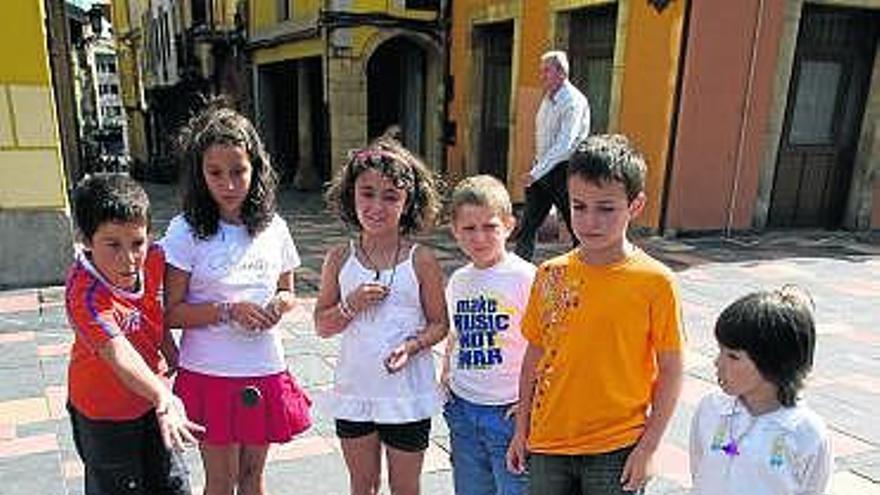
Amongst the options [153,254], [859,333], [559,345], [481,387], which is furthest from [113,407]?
[859,333]

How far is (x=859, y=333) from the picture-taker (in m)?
5.15

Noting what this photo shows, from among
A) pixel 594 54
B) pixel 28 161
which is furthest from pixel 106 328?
pixel 594 54

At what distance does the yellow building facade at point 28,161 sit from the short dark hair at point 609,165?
17.4ft

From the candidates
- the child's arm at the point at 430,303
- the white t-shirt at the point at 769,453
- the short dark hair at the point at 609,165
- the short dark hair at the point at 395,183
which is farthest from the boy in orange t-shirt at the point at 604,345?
the short dark hair at the point at 395,183

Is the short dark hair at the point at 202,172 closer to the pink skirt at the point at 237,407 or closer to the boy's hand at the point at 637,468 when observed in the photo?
the pink skirt at the point at 237,407

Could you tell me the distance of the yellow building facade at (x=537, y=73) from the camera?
8102 mm

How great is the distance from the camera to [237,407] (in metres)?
2.22

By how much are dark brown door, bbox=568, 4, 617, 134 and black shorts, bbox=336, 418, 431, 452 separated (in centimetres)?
751

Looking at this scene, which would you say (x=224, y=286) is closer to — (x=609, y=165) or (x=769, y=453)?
(x=609, y=165)

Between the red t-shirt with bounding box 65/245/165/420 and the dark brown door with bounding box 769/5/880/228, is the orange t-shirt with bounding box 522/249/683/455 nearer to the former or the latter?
the red t-shirt with bounding box 65/245/165/420

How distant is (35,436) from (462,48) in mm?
10131

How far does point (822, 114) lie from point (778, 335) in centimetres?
877

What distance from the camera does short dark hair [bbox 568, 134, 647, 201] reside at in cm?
178

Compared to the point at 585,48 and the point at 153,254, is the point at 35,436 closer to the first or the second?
the point at 153,254
